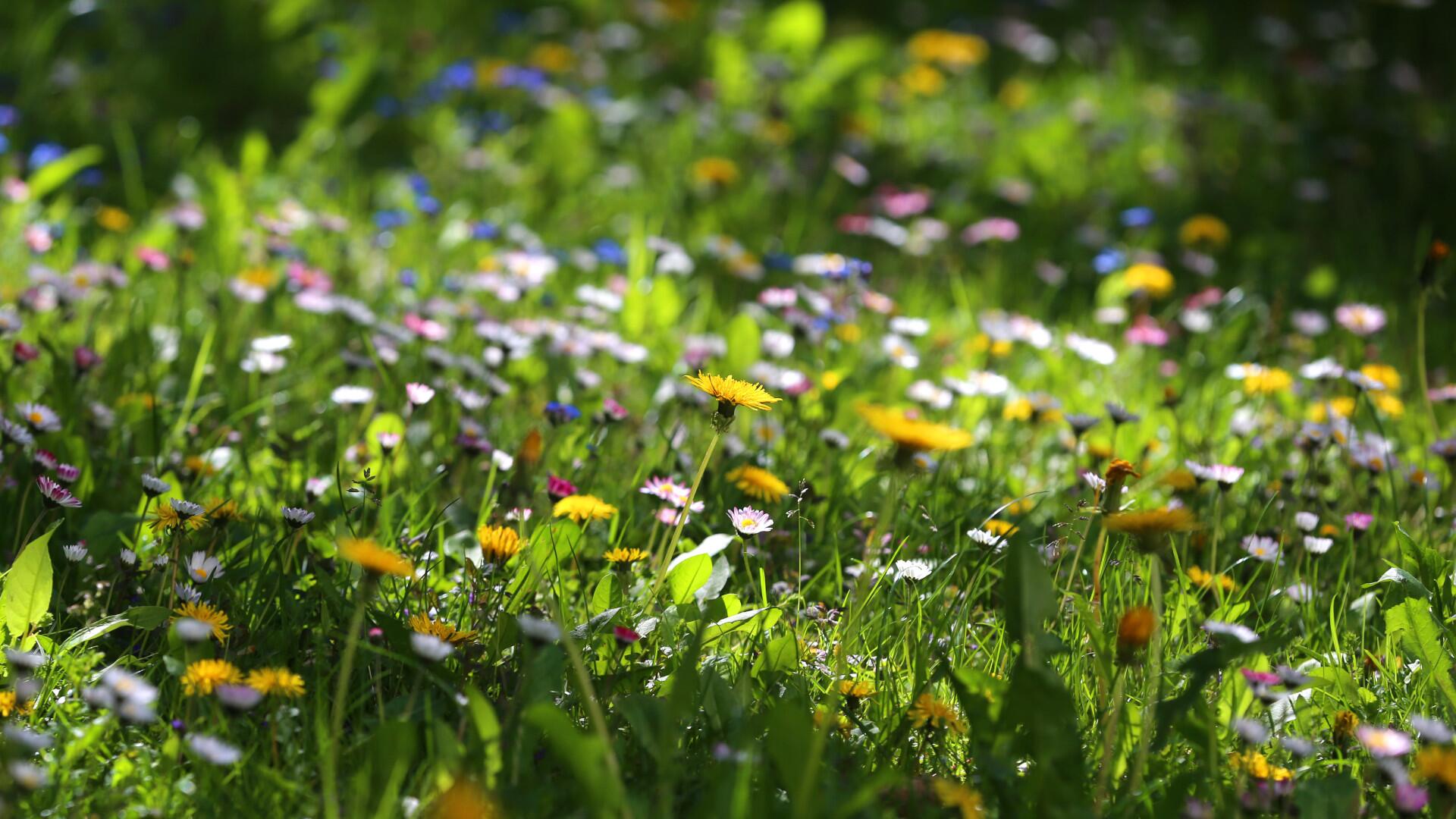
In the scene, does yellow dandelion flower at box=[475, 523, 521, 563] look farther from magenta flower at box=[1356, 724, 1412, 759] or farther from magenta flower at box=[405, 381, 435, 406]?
magenta flower at box=[1356, 724, 1412, 759]

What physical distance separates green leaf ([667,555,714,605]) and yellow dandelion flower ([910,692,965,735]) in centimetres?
35

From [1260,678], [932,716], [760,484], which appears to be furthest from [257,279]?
[1260,678]

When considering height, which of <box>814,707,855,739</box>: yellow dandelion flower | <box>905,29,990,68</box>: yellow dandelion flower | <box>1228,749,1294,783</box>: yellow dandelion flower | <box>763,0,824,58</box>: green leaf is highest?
<box>1228,749,1294,783</box>: yellow dandelion flower

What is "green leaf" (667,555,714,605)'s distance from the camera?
1718 mm

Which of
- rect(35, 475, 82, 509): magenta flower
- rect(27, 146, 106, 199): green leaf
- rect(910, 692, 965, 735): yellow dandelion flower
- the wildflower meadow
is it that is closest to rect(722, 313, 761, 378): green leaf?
the wildflower meadow

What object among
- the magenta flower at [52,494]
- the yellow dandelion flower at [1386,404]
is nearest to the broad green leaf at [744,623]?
the magenta flower at [52,494]

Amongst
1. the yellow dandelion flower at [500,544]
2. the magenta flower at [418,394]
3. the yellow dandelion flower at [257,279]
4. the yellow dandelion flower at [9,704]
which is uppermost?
the yellow dandelion flower at [9,704]

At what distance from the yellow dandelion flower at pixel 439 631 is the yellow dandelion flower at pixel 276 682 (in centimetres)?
16

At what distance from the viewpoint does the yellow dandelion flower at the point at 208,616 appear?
1505 mm

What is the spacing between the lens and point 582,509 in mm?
1819

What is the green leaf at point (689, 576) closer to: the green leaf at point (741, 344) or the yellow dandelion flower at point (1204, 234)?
the green leaf at point (741, 344)

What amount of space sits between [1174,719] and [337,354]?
5.87 feet

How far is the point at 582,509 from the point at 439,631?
1.11 ft

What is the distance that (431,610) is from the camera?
5.72 ft
